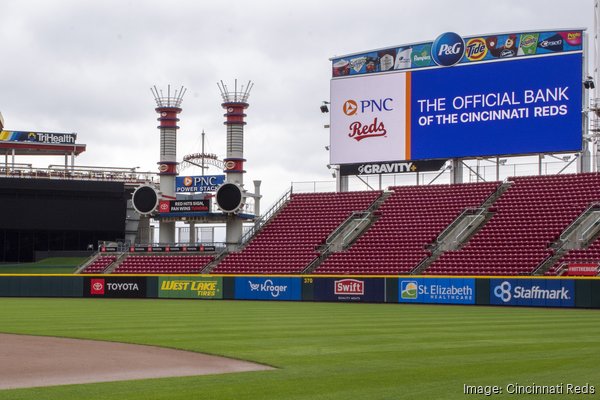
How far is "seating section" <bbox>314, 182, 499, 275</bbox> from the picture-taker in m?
46.2

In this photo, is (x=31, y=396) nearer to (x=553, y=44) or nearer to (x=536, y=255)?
(x=536, y=255)

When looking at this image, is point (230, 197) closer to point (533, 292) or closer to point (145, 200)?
point (145, 200)

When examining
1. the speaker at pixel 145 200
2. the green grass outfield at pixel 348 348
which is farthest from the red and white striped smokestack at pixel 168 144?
the green grass outfield at pixel 348 348

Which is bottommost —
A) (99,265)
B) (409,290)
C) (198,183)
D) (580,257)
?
(409,290)

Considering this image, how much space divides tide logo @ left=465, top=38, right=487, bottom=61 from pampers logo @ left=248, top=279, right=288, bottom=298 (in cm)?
1629

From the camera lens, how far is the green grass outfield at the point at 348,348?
1175cm

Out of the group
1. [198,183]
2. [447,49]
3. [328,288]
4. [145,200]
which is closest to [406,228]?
[328,288]

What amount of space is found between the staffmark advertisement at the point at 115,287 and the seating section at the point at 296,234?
488 cm

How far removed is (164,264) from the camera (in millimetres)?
53062

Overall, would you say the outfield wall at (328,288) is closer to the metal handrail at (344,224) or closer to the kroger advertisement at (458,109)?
the metal handrail at (344,224)

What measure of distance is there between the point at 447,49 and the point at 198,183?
63.7 feet

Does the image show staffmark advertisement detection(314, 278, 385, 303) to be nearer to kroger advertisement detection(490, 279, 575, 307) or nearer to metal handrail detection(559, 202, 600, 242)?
kroger advertisement detection(490, 279, 575, 307)

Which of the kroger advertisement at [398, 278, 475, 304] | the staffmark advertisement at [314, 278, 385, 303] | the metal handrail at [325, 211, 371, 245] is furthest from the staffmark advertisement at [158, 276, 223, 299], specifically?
the kroger advertisement at [398, 278, 475, 304]

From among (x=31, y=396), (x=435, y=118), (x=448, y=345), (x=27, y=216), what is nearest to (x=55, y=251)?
(x=27, y=216)
